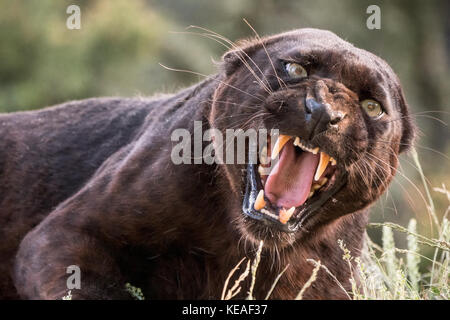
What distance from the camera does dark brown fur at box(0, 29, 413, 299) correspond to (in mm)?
4855

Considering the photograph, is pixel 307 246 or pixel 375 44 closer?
pixel 307 246

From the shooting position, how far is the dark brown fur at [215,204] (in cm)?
486

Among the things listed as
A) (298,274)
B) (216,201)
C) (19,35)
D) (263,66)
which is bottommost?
(298,274)

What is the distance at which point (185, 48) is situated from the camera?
1036 inches

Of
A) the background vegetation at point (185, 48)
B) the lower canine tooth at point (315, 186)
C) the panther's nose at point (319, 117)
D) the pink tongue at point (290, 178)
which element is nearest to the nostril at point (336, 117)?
the panther's nose at point (319, 117)

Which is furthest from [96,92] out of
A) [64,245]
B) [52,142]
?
[64,245]

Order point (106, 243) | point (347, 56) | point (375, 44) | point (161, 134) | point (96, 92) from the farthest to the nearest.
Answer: point (375, 44) → point (96, 92) → point (161, 134) → point (106, 243) → point (347, 56)

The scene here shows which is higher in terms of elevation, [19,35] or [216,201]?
[19,35]

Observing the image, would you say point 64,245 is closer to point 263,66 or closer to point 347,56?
point 263,66

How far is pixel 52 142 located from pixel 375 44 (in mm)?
22835

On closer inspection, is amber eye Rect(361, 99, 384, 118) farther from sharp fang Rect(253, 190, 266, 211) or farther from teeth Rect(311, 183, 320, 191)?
sharp fang Rect(253, 190, 266, 211)

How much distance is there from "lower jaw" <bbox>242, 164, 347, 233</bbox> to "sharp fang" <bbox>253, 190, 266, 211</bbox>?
0.02 meters

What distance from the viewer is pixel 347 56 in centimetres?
489

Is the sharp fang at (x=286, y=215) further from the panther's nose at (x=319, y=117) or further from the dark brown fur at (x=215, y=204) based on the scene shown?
the panther's nose at (x=319, y=117)
